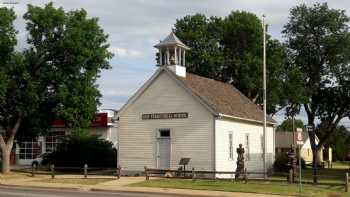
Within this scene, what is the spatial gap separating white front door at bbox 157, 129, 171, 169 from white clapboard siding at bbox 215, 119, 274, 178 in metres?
3.23

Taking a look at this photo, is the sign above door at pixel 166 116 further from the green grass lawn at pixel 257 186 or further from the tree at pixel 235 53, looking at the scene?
the tree at pixel 235 53

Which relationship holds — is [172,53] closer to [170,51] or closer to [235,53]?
[170,51]

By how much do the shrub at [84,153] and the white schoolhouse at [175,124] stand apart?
945 cm

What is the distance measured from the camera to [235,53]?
5819cm

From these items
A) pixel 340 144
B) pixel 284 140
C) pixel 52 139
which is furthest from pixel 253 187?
pixel 340 144

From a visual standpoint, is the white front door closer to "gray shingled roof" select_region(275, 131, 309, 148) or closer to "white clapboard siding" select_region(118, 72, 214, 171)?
"white clapboard siding" select_region(118, 72, 214, 171)

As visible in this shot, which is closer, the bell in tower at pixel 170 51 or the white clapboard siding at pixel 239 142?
the white clapboard siding at pixel 239 142

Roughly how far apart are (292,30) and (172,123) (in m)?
31.2

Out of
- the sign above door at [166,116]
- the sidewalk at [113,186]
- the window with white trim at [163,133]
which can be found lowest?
the sidewalk at [113,186]

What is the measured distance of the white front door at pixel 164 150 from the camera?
1479 inches

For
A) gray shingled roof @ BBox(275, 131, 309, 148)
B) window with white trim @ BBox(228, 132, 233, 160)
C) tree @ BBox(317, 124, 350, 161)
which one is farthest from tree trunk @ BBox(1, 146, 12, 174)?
tree @ BBox(317, 124, 350, 161)

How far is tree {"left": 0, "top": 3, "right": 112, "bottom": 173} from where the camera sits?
130ft

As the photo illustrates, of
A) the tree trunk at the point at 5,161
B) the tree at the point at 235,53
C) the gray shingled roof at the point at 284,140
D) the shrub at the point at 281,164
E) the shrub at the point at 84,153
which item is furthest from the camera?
the gray shingled roof at the point at 284,140

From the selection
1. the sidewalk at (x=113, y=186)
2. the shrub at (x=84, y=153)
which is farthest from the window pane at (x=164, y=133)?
the shrub at (x=84, y=153)
